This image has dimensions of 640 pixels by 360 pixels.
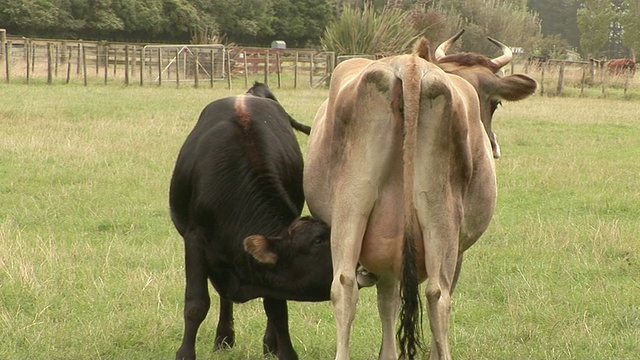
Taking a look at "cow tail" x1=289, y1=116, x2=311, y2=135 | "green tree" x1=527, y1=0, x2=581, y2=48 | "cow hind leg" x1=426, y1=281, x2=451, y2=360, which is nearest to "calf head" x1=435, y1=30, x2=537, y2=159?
"cow tail" x1=289, y1=116, x2=311, y2=135

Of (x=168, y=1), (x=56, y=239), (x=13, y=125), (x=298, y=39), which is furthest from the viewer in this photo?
(x=298, y=39)

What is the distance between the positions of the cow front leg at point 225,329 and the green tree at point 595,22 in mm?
58003

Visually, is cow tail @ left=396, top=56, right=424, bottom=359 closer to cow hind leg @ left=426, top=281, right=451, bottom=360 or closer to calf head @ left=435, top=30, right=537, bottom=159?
cow hind leg @ left=426, top=281, right=451, bottom=360

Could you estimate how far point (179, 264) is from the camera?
724cm

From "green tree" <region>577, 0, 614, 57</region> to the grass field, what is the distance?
48.6 metres

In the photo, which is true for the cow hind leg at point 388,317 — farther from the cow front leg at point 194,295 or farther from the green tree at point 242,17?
the green tree at point 242,17

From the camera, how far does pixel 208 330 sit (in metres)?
6.09

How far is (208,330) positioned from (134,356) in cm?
72

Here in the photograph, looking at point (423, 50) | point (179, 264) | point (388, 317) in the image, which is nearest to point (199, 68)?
point (179, 264)

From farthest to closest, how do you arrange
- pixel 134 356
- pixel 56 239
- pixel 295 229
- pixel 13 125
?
pixel 13 125 < pixel 56 239 < pixel 134 356 < pixel 295 229

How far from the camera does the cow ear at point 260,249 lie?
189 inches

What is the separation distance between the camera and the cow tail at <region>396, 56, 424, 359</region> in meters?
4.20

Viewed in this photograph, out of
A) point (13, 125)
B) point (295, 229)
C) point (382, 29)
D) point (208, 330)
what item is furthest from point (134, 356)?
point (382, 29)

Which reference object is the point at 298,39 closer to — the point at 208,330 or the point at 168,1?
the point at 168,1
